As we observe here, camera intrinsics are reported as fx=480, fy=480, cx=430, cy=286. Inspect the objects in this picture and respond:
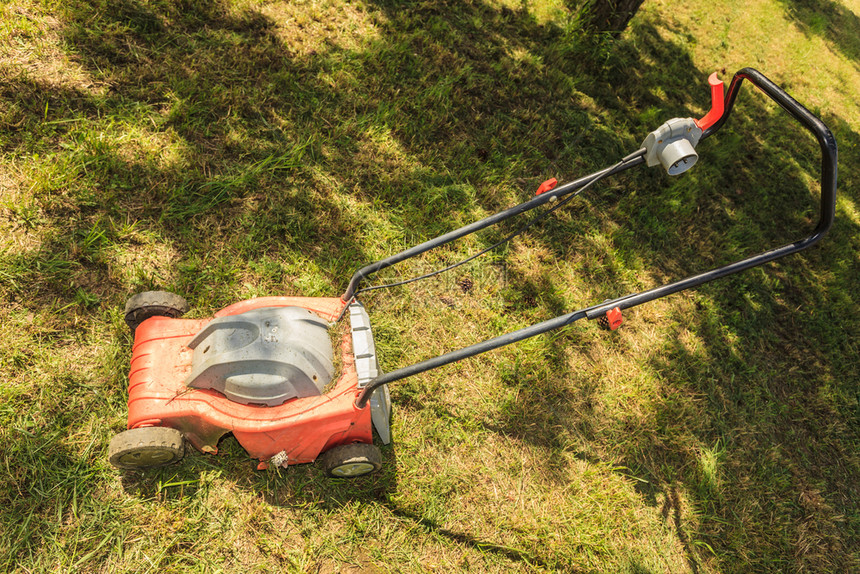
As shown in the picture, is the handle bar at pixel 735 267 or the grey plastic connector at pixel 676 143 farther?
the grey plastic connector at pixel 676 143

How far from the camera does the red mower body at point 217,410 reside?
2322mm

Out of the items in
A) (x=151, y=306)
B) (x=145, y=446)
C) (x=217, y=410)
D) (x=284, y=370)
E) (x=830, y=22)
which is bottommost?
(x=145, y=446)

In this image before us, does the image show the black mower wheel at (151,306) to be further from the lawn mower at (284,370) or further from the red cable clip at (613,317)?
the red cable clip at (613,317)

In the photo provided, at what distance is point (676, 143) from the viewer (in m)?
2.23

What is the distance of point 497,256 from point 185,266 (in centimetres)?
228

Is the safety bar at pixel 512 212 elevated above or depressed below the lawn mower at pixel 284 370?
above

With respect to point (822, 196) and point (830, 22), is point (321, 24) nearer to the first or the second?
point (822, 196)

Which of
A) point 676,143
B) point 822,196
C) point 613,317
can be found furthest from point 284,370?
point 822,196

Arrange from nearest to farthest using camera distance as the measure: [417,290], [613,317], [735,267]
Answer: [613,317]
[735,267]
[417,290]

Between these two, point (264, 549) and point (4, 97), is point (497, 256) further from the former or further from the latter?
point (4, 97)

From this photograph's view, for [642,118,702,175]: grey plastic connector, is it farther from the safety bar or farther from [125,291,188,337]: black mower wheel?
[125,291,188,337]: black mower wheel

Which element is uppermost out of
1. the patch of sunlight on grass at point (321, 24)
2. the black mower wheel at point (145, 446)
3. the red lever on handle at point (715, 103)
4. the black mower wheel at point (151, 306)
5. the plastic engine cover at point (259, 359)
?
the patch of sunlight on grass at point (321, 24)

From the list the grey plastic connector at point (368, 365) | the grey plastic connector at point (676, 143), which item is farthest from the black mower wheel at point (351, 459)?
the grey plastic connector at point (676, 143)

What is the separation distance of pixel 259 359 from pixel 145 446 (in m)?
0.68
